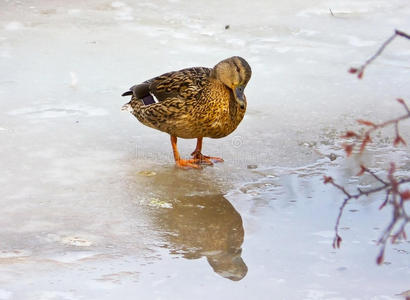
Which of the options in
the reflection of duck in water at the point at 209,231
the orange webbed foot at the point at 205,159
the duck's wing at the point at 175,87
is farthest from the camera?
the orange webbed foot at the point at 205,159

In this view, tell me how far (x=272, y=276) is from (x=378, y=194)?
141 cm

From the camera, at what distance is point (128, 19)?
8.67 meters

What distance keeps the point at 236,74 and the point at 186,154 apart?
0.83 m

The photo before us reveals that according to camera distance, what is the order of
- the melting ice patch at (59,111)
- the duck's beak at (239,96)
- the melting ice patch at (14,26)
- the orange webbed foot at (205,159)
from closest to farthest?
the duck's beak at (239,96) → the orange webbed foot at (205,159) → the melting ice patch at (59,111) → the melting ice patch at (14,26)

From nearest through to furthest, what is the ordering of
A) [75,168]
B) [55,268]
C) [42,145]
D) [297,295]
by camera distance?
[297,295], [55,268], [75,168], [42,145]

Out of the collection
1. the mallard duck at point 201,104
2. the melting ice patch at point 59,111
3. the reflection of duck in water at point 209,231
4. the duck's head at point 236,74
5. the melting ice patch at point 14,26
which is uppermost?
A: the duck's head at point 236,74

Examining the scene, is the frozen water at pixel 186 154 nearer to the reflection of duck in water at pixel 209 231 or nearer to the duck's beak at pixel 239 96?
the reflection of duck in water at pixel 209 231

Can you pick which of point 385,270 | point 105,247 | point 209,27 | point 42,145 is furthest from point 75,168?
point 209,27

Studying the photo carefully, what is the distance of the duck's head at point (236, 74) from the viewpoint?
16.7ft

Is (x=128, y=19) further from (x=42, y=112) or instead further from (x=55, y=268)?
(x=55, y=268)

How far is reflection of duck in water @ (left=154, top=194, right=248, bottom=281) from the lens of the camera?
3.87 m

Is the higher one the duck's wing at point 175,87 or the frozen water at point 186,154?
the duck's wing at point 175,87

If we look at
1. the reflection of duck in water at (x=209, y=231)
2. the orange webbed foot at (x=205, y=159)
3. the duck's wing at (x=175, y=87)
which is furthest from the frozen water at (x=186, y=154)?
the duck's wing at (x=175, y=87)

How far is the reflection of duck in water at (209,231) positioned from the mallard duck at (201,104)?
58 cm
